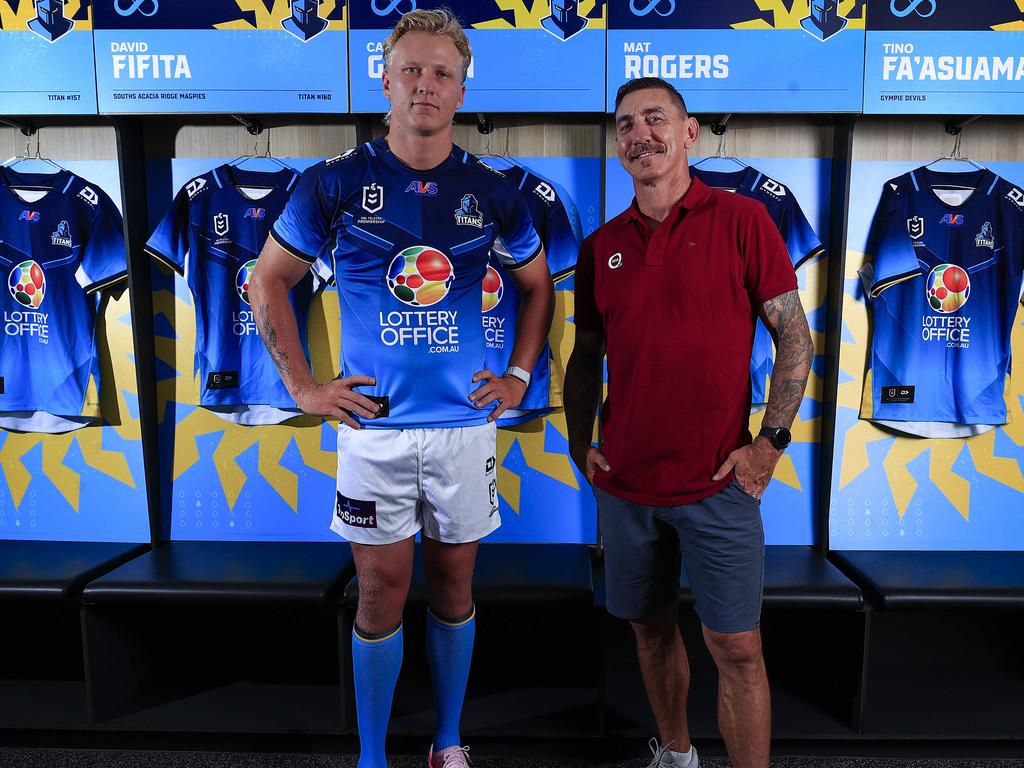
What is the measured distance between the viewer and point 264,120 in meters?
2.19

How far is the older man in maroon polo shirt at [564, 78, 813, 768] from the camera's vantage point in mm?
1325

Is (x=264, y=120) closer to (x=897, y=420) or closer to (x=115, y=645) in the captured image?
(x=115, y=645)

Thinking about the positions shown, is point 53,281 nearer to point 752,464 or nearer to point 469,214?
point 469,214

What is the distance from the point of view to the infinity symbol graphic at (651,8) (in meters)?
1.89

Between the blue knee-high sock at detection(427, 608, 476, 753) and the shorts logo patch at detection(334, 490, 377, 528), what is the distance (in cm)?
29

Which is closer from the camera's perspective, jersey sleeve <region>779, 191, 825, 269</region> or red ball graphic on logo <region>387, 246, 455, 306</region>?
red ball graphic on logo <region>387, 246, 455, 306</region>

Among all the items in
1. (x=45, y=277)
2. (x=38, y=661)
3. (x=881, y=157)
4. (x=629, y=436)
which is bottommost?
(x=38, y=661)

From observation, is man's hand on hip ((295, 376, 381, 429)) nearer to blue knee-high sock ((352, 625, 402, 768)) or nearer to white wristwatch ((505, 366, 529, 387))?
white wristwatch ((505, 366, 529, 387))

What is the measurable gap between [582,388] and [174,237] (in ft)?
4.46

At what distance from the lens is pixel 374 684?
59.1 inches

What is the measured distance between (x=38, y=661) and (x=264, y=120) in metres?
1.76

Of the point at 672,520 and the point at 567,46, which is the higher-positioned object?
the point at 567,46

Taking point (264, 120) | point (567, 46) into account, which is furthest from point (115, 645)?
point (567, 46)

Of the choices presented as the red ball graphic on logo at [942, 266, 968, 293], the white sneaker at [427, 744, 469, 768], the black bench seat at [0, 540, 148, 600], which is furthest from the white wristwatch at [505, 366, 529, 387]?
the red ball graphic on logo at [942, 266, 968, 293]
